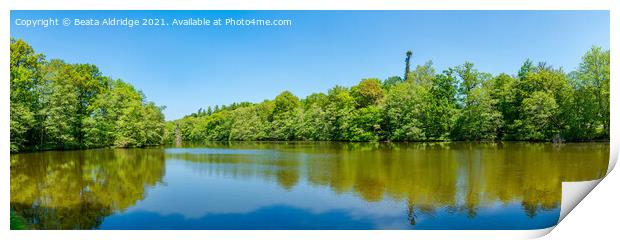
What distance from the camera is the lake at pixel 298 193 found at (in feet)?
37.0

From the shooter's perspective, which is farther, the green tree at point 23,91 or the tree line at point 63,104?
the tree line at point 63,104

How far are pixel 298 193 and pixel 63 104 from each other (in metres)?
13.6

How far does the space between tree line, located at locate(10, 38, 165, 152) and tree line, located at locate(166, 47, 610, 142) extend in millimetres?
11377

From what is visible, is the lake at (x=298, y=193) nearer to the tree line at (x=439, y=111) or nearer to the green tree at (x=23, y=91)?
the green tree at (x=23, y=91)

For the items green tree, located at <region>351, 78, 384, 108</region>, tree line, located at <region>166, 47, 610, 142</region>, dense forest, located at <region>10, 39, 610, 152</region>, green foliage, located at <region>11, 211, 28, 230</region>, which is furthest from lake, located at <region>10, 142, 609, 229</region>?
green tree, located at <region>351, 78, 384, 108</region>

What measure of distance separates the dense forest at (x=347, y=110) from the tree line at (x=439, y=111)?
70mm

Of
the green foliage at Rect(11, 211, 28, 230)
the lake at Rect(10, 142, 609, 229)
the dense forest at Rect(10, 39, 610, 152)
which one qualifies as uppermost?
the dense forest at Rect(10, 39, 610, 152)

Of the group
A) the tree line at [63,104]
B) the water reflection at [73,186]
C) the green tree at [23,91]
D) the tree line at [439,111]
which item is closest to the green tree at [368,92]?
the tree line at [439,111]

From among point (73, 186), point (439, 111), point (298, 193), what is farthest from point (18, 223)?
point (439, 111)

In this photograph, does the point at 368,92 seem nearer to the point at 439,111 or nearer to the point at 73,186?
the point at 439,111

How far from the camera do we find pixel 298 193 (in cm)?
1341

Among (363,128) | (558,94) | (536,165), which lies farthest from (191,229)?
(363,128)

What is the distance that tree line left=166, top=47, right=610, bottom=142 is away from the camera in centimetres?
2619

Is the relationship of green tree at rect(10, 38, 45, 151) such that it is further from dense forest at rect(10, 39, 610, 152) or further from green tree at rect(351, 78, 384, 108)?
green tree at rect(351, 78, 384, 108)
